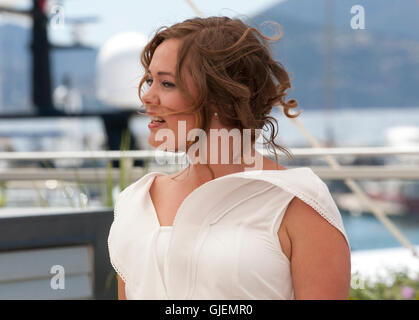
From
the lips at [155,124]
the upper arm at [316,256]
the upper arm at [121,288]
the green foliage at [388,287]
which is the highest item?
the lips at [155,124]

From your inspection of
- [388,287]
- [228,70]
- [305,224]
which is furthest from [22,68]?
[305,224]

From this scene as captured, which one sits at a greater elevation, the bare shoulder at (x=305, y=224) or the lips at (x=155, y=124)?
the lips at (x=155, y=124)

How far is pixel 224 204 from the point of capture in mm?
869

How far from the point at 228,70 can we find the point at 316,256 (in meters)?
0.31

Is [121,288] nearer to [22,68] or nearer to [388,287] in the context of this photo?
[388,287]

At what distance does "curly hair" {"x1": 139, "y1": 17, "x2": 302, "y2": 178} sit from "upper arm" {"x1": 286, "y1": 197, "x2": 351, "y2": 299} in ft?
0.56

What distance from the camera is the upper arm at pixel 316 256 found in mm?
802

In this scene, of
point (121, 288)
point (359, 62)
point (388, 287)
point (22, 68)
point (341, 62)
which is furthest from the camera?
point (341, 62)

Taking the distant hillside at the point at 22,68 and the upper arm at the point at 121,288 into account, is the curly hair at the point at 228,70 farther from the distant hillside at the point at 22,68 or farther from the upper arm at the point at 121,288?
the distant hillside at the point at 22,68

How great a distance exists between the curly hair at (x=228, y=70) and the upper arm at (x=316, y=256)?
17cm

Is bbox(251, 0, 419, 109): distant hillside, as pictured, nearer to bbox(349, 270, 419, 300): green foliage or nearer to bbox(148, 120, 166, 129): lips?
bbox(349, 270, 419, 300): green foliage

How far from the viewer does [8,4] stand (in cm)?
664

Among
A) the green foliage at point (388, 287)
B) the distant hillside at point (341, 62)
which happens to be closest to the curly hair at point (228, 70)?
the green foliage at point (388, 287)
